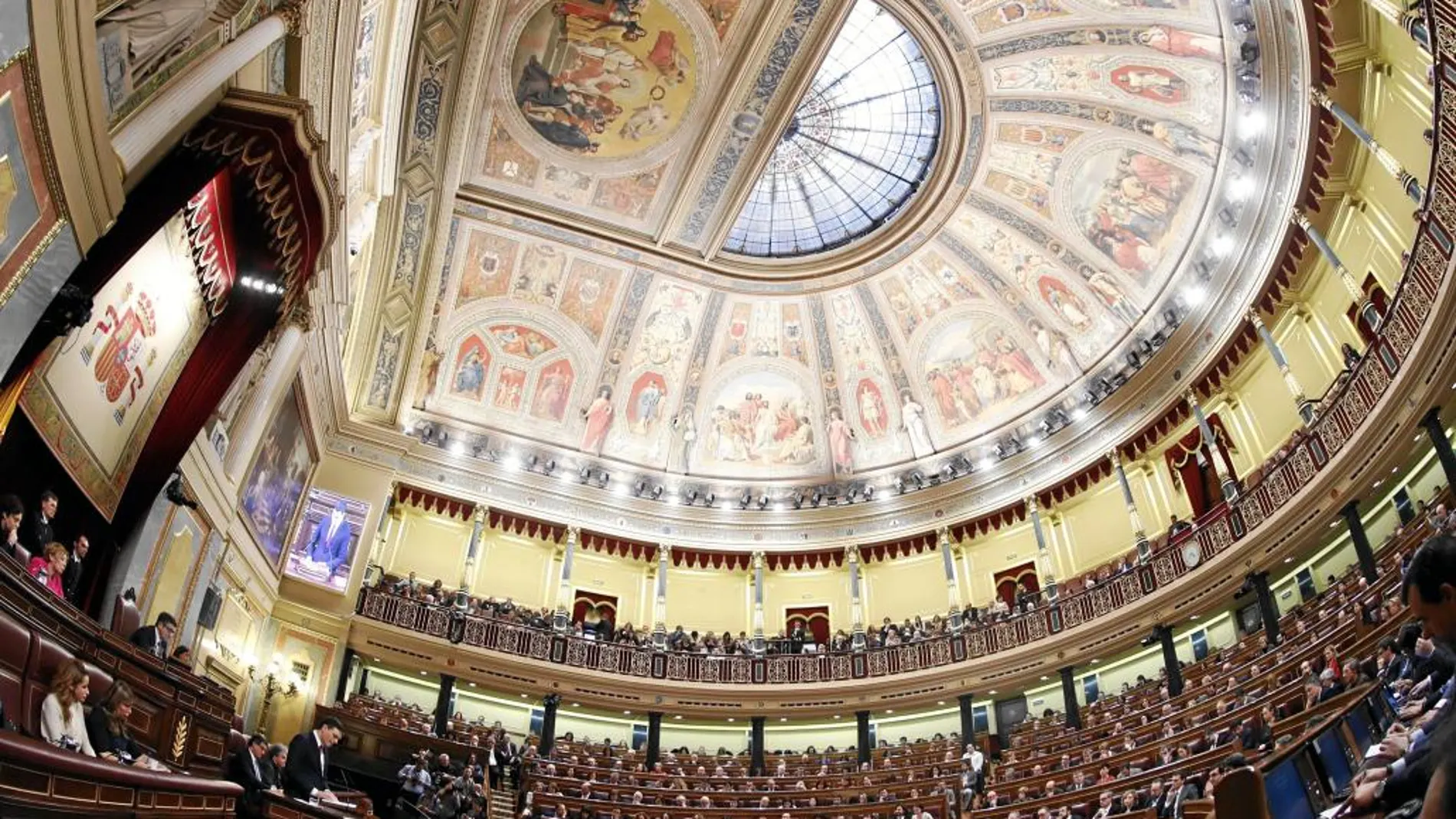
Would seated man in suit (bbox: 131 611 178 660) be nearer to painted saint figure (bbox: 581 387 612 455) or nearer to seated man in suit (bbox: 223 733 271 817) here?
seated man in suit (bbox: 223 733 271 817)

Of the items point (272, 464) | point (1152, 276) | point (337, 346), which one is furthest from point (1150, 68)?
point (272, 464)

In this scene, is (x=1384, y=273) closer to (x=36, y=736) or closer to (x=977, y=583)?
(x=977, y=583)

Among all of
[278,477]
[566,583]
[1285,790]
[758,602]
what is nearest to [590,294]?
[566,583]

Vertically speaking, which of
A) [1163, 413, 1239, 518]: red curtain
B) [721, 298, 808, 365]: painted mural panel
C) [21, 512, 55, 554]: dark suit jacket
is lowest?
[21, 512, 55, 554]: dark suit jacket

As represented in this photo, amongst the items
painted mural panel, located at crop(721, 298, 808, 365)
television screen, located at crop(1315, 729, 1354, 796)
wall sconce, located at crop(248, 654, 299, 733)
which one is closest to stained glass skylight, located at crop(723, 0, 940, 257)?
painted mural panel, located at crop(721, 298, 808, 365)

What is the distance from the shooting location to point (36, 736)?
18.7 ft

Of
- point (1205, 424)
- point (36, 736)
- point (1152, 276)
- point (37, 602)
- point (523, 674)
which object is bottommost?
point (36, 736)

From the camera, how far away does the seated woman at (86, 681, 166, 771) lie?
5855 millimetres

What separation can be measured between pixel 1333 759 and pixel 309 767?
824cm

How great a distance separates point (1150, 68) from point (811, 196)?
29.6 feet

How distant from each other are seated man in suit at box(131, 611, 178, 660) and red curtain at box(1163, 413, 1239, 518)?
18.3 m

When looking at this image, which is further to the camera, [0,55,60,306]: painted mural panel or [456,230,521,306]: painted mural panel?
[456,230,521,306]: painted mural panel

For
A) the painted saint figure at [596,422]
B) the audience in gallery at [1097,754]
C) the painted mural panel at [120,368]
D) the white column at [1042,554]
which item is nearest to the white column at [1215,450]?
the audience in gallery at [1097,754]

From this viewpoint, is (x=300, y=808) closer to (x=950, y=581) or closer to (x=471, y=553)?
(x=471, y=553)
